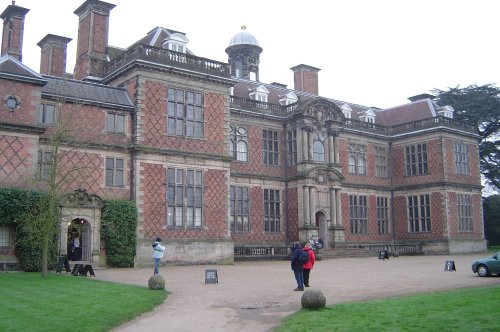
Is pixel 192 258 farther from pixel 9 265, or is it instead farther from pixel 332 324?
pixel 332 324

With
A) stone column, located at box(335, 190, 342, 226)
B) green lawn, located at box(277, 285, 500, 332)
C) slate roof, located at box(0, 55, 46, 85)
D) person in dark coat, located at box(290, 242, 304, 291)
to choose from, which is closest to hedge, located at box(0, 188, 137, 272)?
slate roof, located at box(0, 55, 46, 85)

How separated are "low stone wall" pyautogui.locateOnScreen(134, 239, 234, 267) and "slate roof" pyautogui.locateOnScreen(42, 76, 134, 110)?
801 centimetres

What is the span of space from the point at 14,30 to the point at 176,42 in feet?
31.5

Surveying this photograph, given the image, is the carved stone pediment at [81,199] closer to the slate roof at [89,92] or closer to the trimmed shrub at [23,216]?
the trimmed shrub at [23,216]

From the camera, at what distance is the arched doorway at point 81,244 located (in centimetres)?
2903

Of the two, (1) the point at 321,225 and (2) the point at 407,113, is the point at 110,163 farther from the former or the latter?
(2) the point at 407,113

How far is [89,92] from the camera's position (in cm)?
3111

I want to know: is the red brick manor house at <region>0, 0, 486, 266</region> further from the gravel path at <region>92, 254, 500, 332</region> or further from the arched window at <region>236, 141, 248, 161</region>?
the gravel path at <region>92, 254, 500, 332</region>

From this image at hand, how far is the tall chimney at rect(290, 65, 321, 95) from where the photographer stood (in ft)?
175

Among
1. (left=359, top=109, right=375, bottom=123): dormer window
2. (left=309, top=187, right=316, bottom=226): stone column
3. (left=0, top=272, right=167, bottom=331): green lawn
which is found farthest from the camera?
(left=359, top=109, right=375, bottom=123): dormer window

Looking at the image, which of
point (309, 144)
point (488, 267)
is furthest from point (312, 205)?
point (488, 267)

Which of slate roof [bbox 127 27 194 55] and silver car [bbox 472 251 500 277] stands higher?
slate roof [bbox 127 27 194 55]

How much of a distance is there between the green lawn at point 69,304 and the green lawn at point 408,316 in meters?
4.33

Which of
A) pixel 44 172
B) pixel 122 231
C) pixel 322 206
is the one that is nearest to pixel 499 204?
pixel 322 206
